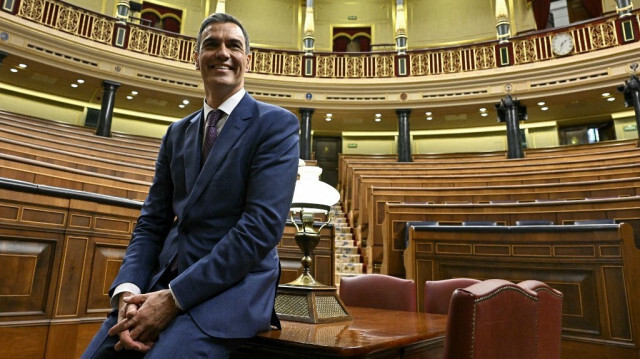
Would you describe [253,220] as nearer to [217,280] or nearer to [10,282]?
[217,280]

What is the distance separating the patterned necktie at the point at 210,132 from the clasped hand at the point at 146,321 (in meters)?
0.38

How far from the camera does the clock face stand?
26.6ft

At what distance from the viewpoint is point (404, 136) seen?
9.34 m

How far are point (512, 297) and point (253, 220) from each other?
0.59 m

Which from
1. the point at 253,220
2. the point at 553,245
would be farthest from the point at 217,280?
the point at 553,245

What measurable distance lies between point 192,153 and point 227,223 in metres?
0.23

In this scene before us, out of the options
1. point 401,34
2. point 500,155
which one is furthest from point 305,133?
point 500,155

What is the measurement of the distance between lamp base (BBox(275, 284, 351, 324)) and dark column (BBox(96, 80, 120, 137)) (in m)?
7.98

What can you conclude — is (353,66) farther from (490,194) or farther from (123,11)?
(490,194)

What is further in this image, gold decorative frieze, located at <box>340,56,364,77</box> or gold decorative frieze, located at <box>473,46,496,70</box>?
gold decorative frieze, located at <box>340,56,364,77</box>

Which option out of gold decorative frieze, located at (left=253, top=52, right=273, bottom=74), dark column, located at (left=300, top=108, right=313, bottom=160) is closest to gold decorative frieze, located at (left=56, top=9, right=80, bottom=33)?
gold decorative frieze, located at (left=253, top=52, right=273, bottom=74)

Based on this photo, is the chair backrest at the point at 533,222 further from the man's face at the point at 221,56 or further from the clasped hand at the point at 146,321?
the clasped hand at the point at 146,321

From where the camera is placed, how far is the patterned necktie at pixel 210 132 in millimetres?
1110

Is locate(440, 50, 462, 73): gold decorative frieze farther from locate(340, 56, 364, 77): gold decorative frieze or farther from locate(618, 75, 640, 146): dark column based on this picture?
locate(618, 75, 640, 146): dark column
